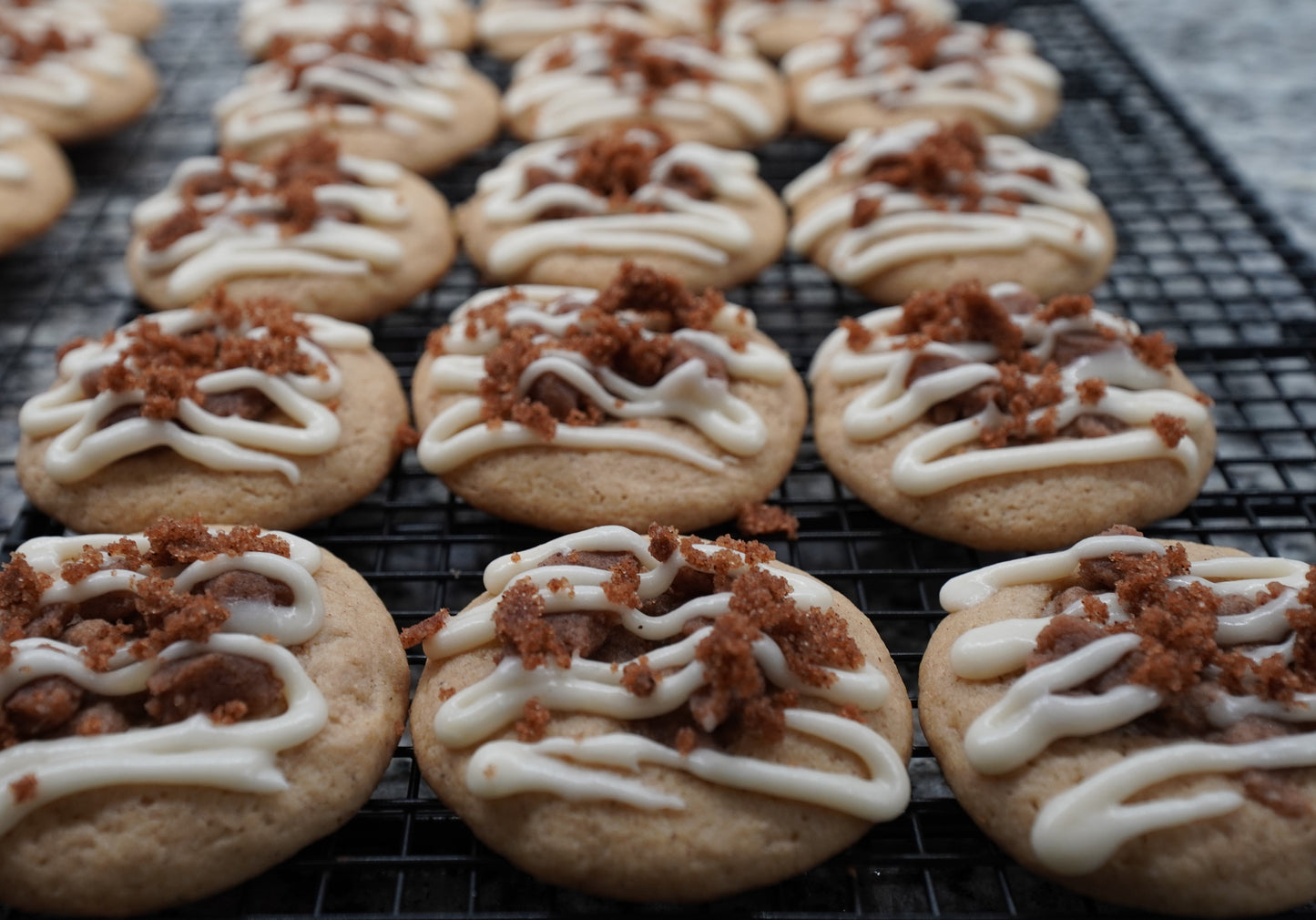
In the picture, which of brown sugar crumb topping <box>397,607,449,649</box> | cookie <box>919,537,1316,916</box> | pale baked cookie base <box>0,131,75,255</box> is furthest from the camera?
pale baked cookie base <box>0,131,75,255</box>

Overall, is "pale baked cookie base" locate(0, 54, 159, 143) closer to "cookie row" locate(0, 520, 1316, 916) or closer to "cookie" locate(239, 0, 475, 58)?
"cookie" locate(239, 0, 475, 58)

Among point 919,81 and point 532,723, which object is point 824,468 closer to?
point 532,723

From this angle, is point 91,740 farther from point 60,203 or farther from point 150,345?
point 60,203

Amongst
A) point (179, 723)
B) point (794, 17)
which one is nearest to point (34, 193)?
point (179, 723)

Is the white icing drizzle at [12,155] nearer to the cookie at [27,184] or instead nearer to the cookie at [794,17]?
the cookie at [27,184]

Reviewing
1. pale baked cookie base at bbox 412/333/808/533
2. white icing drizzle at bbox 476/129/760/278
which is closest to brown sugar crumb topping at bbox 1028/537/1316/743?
pale baked cookie base at bbox 412/333/808/533

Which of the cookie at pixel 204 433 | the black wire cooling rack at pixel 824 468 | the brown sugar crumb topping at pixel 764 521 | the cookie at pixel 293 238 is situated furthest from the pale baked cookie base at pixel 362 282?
the brown sugar crumb topping at pixel 764 521
